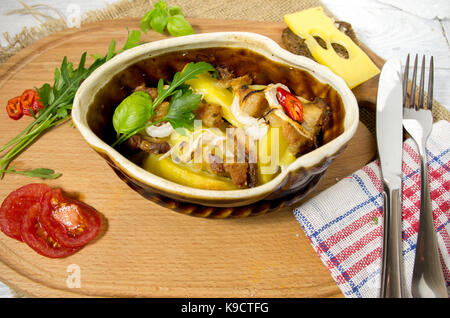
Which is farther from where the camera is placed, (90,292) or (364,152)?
(364,152)

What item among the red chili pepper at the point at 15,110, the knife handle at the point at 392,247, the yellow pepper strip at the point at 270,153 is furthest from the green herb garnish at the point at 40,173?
the knife handle at the point at 392,247

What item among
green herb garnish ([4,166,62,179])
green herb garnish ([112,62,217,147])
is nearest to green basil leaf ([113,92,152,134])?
green herb garnish ([112,62,217,147])

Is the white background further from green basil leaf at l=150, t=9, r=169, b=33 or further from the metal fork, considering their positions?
the metal fork

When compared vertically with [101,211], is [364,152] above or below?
below

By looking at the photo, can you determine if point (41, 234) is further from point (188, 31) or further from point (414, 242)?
point (414, 242)

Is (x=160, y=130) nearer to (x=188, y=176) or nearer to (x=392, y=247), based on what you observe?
(x=188, y=176)

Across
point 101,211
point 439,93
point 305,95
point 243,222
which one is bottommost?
point 439,93

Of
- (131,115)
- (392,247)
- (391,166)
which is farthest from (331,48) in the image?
(131,115)
